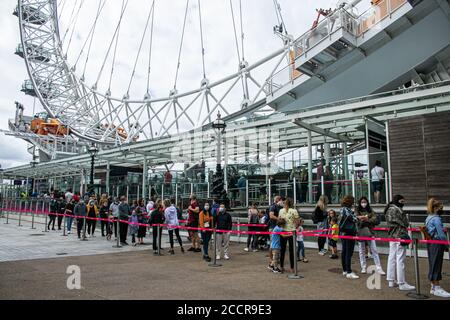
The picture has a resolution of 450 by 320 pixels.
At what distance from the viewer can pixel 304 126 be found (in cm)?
1541

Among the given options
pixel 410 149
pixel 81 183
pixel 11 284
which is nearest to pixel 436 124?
pixel 410 149

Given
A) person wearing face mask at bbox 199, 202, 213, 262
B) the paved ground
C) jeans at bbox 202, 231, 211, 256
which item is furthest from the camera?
person wearing face mask at bbox 199, 202, 213, 262

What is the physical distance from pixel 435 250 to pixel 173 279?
192 inches

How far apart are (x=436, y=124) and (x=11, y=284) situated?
1219 centimetres

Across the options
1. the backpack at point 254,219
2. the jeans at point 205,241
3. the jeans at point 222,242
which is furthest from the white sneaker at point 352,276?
the backpack at point 254,219

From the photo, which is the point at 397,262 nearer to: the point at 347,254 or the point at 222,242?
the point at 347,254

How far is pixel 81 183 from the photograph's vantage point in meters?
27.9

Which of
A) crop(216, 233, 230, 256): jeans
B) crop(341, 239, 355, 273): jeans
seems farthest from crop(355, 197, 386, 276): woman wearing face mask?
crop(216, 233, 230, 256): jeans

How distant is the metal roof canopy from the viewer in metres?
13.5

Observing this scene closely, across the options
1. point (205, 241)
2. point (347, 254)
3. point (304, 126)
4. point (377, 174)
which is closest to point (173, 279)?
point (205, 241)

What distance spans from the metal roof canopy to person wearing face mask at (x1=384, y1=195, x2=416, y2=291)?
7181 mm

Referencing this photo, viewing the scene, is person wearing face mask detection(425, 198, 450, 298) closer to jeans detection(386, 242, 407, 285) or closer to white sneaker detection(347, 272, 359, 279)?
jeans detection(386, 242, 407, 285)

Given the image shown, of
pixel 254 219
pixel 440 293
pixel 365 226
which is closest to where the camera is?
pixel 440 293

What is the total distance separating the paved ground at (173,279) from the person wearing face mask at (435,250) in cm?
51
